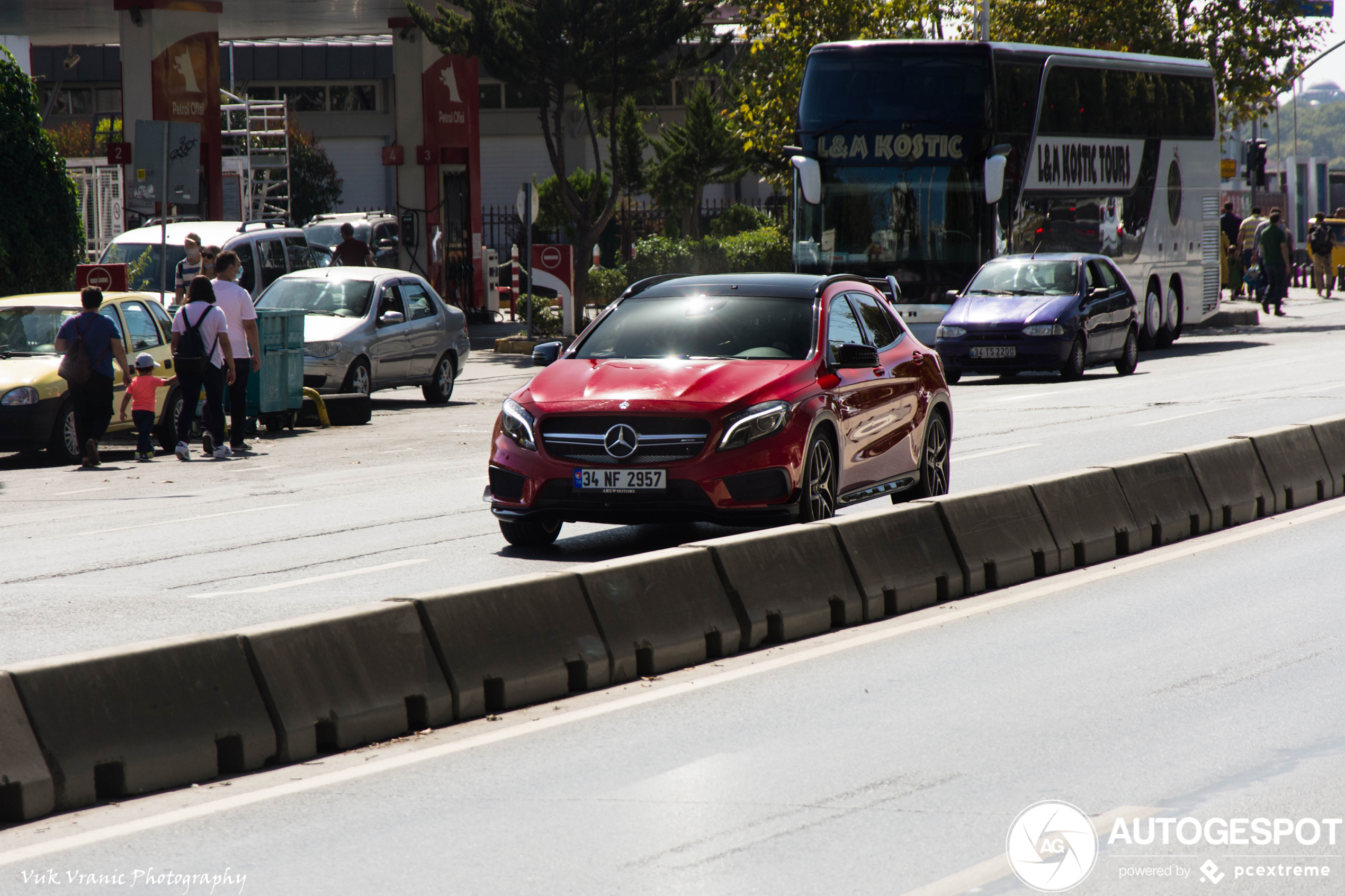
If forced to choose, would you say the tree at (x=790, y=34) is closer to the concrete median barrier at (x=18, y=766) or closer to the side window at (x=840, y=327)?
the side window at (x=840, y=327)

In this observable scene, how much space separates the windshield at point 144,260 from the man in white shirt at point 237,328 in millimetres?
7007

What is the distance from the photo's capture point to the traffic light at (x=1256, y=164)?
38.4 m

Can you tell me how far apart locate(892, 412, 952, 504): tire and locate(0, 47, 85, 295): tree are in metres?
14.0

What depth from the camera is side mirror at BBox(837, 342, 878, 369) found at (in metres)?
10.5

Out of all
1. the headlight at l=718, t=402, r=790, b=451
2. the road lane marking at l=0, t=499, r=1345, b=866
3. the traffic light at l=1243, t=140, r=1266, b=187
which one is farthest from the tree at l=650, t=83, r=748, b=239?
the headlight at l=718, t=402, r=790, b=451

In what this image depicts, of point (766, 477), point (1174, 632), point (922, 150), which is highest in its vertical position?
point (922, 150)

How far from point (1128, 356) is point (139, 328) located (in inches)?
555

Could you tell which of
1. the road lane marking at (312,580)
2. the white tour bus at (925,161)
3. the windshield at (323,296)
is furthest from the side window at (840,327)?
the white tour bus at (925,161)

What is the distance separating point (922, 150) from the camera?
24.7 m

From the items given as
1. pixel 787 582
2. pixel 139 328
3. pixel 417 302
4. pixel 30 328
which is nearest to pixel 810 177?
pixel 417 302

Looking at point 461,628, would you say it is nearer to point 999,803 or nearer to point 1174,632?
point 999,803

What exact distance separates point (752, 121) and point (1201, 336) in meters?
10.3

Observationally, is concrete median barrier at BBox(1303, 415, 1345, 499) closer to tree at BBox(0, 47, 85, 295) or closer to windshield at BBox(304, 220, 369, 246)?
tree at BBox(0, 47, 85, 295)

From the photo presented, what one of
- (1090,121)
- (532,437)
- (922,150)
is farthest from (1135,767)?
(1090,121)
